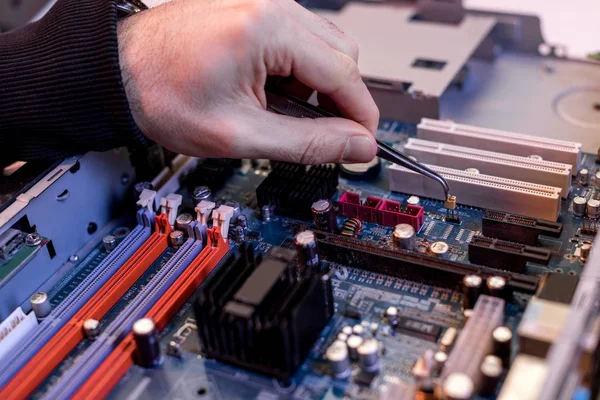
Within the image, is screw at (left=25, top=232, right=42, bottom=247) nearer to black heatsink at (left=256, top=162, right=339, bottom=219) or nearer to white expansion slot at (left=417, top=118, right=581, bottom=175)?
black heatsink at (left=256, top=162, right=339, bottom=219)

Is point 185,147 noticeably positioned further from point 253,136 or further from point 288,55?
point 288,55

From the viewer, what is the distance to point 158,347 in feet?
10.8

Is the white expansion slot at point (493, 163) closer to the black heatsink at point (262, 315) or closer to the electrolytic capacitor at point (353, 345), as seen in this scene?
the black heatsink at point (262, 315)

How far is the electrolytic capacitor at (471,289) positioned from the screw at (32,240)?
2035 millimetres

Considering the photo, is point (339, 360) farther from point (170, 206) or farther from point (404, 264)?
point (170, 206)

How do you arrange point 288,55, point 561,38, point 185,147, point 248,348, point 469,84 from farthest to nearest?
point 561,38
point 469,84
point 185,147
point 288,55
point 248,348

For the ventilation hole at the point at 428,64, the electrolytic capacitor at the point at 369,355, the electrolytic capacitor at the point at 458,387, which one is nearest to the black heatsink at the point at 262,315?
the electrolytic capacitor at the point at 369,355

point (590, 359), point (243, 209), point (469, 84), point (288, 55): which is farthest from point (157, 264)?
point (469, 84)

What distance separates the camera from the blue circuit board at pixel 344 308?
316 cm

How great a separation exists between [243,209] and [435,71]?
5.41 feet

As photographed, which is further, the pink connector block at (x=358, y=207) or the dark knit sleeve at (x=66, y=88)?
the pink connector block at (x=358, y=207)

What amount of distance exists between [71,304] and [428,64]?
2.81 metres

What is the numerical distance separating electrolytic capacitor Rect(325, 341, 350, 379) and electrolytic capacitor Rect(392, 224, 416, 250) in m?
0.72

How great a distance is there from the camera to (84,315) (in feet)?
11.6
